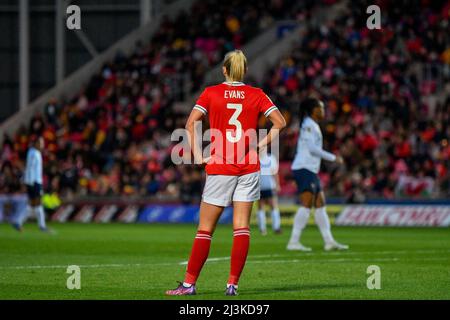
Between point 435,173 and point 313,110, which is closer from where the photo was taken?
point 313,110

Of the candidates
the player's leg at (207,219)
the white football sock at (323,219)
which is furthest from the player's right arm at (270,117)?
the white football sock at (323,219)

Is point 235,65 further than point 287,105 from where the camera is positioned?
No

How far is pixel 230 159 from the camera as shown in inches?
487

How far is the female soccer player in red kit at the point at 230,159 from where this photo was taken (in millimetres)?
12312

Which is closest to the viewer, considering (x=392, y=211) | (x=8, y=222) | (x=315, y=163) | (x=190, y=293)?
(x=190, y=293)

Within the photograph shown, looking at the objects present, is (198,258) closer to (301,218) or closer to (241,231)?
(241,231)

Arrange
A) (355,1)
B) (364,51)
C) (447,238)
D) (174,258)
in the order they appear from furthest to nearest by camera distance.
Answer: (355,1) < (364,51) < (447,238) < (174,258)

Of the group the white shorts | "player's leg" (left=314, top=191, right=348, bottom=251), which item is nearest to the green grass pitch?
"player's leg" (left=314, top=191, right=348, bottom=251)

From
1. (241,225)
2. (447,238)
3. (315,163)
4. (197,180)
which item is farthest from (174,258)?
(197,180)

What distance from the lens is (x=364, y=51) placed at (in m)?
38.8

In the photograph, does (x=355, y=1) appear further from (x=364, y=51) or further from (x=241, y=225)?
(x=241, y=225)

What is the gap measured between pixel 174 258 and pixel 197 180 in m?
17.4

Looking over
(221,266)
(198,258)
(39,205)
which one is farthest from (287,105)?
(198,258)

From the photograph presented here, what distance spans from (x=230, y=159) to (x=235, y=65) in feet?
3.24
